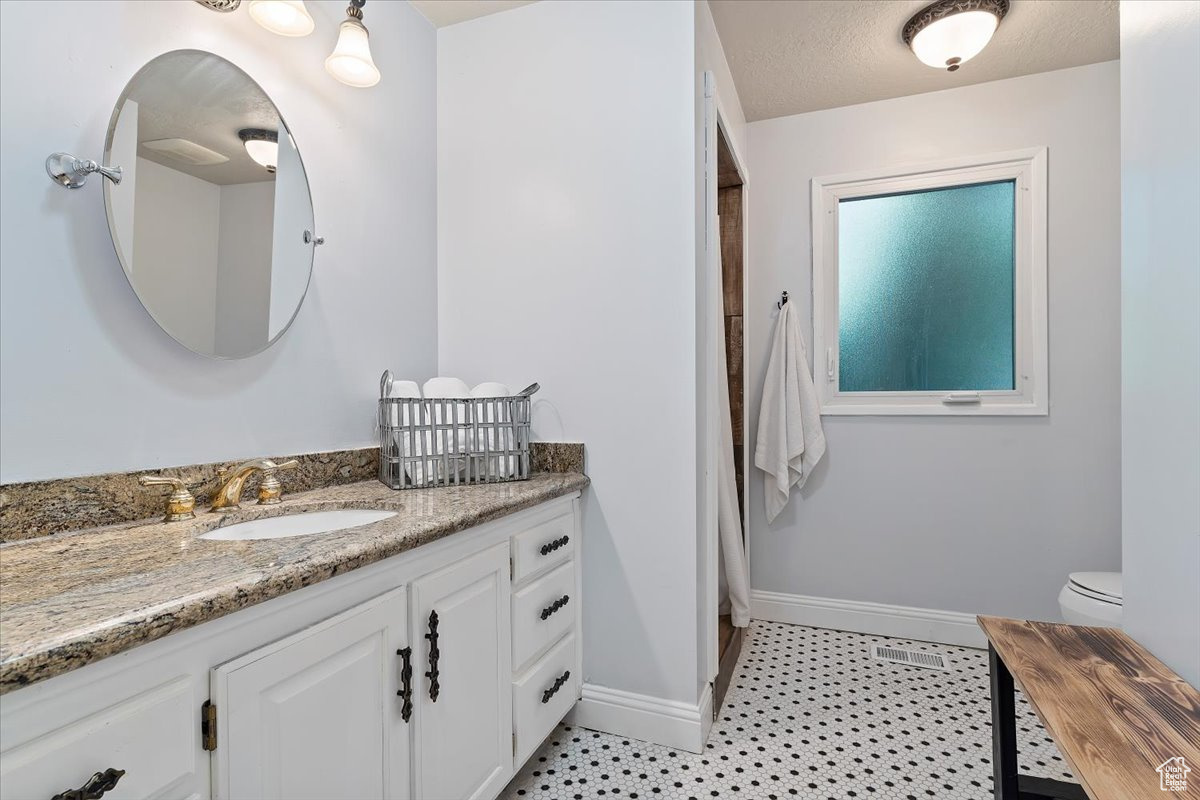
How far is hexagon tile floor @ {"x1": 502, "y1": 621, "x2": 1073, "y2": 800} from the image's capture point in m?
1.54

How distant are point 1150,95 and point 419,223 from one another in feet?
6.18

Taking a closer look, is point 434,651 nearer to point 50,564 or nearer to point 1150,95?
point 50,564

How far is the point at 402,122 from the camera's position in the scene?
1.91 meters

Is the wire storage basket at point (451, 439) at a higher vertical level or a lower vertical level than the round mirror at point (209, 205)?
lower

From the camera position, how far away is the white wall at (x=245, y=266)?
4.44ft

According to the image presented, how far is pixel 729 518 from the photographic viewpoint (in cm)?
234

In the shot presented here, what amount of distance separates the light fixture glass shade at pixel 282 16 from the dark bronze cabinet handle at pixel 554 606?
5.20 ft

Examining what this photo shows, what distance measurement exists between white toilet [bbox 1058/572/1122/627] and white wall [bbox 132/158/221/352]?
2.62 metres

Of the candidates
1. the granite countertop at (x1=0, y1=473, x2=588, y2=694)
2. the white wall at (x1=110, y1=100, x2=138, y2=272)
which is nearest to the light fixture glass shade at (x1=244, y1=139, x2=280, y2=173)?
the white wall at (x1=110, y1=100, x2=138, y2=272)

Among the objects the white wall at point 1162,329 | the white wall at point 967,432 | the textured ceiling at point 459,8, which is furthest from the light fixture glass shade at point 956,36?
the textured ceiling at point 459,8

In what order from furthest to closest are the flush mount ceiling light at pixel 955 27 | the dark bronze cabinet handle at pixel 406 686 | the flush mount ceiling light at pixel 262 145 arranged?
the flush mount ceiling light at pixel 955 27 < the flush mount ceiling light at pixel 262 145 < the dark bronze cabinet handle at pixel 406 686

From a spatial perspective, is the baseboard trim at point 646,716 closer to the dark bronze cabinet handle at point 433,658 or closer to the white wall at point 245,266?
the dark bronze cabinet handle at point 433,658

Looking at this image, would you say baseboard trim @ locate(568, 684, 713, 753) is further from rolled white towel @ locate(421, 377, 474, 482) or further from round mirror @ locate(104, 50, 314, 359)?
round mirror @ locate(104, 50, 314, 359)

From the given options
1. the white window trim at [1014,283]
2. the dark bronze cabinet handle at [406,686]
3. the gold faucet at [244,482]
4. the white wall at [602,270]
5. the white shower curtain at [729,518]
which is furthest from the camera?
the white window trim at [1014,283]
